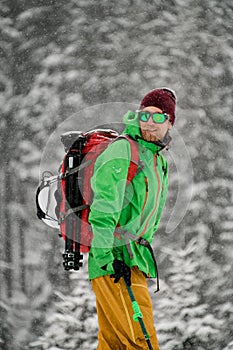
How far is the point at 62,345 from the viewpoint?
3.26 metres

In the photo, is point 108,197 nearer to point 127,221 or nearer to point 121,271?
point 127,221

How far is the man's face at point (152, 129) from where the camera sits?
1.98m

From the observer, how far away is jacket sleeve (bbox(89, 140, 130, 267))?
Answer: 1.84 m

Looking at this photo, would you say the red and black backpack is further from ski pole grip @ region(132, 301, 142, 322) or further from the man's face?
ski pole grip @ region(132, 301, 142, 322)

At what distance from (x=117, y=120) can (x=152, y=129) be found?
1.32 meters

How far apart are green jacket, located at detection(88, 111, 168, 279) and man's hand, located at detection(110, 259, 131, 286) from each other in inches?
1.0

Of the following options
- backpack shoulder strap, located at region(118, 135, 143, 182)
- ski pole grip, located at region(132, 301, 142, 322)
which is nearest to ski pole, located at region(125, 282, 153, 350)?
ski pole grip, located at region(132, 301, 142, 322)

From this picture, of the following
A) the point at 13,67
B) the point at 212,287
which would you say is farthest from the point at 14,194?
the point at 212,287

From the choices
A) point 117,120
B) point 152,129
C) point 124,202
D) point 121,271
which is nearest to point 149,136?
point 152,129

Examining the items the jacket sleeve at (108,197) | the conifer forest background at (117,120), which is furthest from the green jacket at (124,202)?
the conifer forest background at (117,120)

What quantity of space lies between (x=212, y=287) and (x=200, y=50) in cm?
144

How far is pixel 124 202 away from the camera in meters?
1.94

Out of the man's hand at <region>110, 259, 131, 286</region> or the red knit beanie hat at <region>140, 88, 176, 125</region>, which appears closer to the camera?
the man's hand at <region>110, 259, 131, 286</region>

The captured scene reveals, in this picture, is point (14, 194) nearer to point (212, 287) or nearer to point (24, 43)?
point (24, 43)
